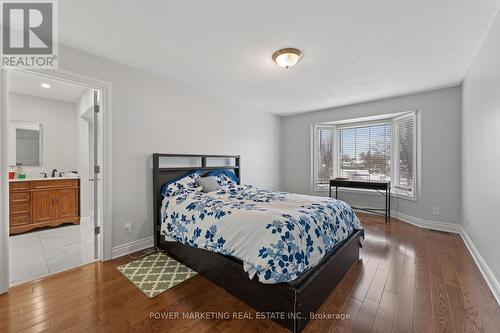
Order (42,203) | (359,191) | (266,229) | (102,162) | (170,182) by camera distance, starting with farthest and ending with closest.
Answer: (359,191)
(42,203)
(170,182)
(102,162)
(266,229)

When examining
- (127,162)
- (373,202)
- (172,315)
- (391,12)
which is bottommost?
(172,315)

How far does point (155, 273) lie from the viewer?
7.24ft

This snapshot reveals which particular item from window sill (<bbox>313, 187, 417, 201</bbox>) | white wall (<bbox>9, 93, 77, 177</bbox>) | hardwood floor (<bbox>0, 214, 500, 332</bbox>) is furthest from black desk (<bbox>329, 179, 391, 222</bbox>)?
white wall (<bbox>9, 93, 77, 177</bbox>)

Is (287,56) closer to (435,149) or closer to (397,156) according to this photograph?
(435,149)

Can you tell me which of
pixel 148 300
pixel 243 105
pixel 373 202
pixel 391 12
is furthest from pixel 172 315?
pixel 373 202

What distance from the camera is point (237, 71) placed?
2871mm

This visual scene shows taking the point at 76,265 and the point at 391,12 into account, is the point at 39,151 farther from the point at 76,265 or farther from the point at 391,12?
the point at 391,12

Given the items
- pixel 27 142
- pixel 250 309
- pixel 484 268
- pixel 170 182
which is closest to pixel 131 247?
pixel 170 182

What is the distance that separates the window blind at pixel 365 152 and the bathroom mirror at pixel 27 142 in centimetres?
641

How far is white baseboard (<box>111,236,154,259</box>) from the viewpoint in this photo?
2.57m

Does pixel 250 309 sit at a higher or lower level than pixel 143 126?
lower

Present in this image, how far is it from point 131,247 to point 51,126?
3.37 m

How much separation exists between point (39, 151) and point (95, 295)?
3.72 m

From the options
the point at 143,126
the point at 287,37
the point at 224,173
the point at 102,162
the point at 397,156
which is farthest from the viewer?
the point at 397,156
